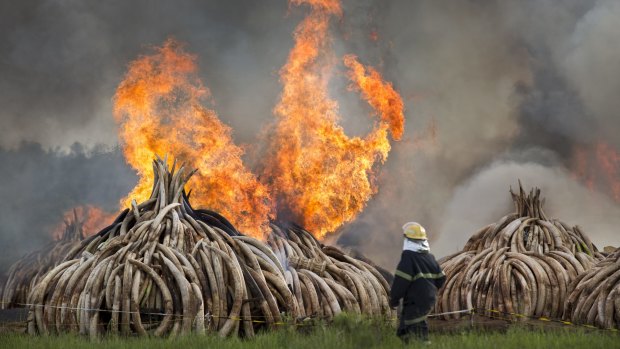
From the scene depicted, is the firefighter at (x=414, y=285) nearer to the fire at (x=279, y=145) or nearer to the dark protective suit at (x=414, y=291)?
the dark protective suit at (x=414, y=291)

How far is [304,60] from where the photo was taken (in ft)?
90.4

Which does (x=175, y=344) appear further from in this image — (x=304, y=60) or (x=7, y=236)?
(x=7, y=236)

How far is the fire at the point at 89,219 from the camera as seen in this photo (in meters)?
33.1

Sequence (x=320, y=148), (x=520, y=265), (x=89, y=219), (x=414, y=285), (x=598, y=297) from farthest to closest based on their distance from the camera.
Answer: (x=89, y=219)
(x=320, y=148)
(x=520, y=265)
(x=598, y=297)
(x=414, y=285)

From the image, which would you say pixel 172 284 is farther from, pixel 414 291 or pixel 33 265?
pixel 33 265

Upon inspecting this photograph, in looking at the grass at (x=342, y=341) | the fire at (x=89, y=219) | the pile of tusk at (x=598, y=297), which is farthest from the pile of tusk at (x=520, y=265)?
the fire at (x=89, y=219)

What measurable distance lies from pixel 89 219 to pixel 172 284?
803 inches

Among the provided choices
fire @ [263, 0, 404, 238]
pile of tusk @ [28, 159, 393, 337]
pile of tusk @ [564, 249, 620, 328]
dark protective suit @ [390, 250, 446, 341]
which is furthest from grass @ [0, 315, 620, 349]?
fire @ [263, 0, 404, 238]

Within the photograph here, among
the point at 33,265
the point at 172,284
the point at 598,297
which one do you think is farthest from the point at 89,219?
the point at 598,297

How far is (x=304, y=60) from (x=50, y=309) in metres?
13.9

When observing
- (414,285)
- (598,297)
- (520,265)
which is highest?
(520,265)

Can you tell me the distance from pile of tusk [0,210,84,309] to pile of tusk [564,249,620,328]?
1688 cm

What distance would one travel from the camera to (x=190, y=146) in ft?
81.1

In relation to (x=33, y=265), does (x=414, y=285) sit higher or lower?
lower
